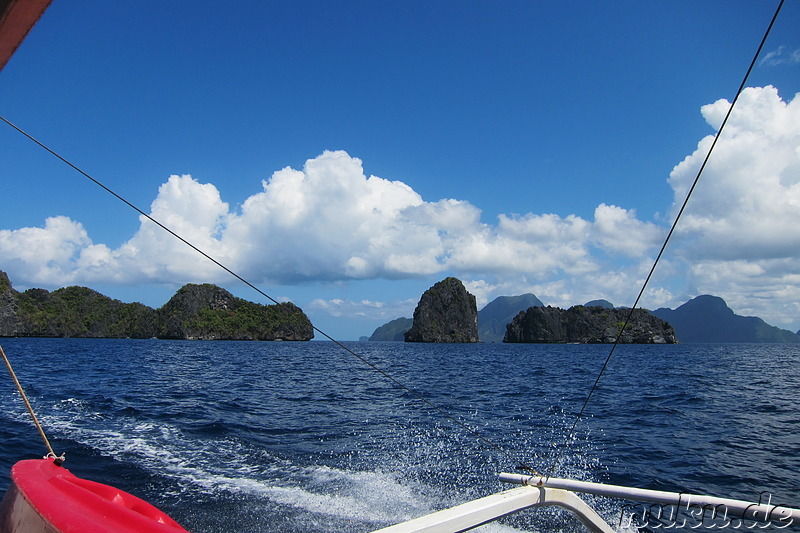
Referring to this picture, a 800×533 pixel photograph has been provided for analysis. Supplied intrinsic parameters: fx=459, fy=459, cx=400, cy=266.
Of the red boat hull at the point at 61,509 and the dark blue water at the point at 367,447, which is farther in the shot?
the dark blue water at the point at 367,447

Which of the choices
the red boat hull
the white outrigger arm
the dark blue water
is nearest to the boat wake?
the dark blue water

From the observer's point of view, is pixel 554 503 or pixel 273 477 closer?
pixel 554 503

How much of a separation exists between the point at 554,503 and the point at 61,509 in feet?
14.9

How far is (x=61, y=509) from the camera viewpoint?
11.0ft

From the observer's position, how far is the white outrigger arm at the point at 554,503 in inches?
160

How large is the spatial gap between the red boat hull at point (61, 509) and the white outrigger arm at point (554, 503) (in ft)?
6.18

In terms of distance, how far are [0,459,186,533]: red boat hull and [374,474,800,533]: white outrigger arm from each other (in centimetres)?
188

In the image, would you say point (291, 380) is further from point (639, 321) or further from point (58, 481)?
point (639, 321)

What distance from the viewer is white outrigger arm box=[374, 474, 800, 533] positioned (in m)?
4.06

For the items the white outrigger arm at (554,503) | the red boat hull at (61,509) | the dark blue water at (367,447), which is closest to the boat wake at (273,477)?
the dark blue water at (367,447)

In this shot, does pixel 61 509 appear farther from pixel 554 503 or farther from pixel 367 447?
pixel 367 447

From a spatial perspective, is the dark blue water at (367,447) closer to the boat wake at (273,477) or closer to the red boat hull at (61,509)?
the boat wake at (273,477)

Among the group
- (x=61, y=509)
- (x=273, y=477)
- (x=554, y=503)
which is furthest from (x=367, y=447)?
(x=61, y=509)

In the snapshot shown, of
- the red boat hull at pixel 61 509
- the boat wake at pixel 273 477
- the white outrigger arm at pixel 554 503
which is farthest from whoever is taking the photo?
the boat wake at pixel 273 477
